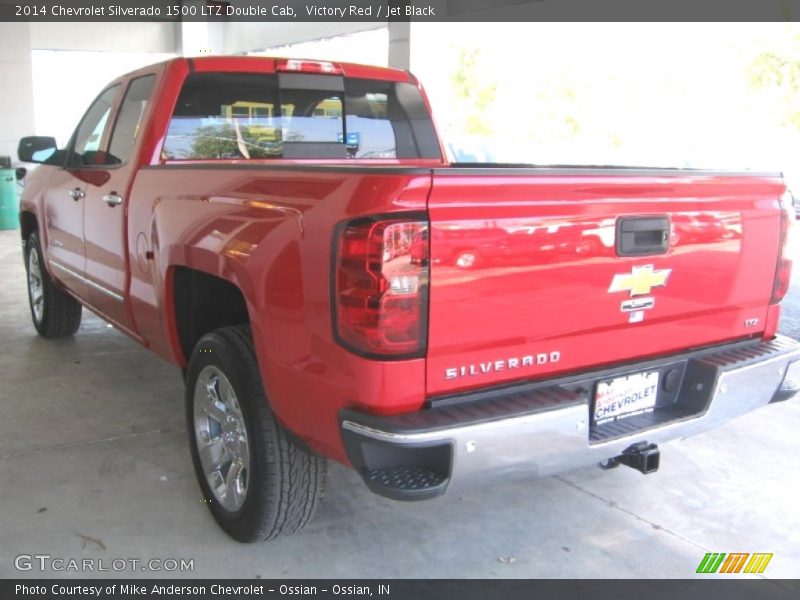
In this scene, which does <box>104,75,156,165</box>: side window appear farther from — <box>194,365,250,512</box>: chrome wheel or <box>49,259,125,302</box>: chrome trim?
<box>194,365,250,512</box>: chrome wheel

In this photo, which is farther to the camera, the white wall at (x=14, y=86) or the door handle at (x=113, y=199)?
the white wall at (x=14, y=86)

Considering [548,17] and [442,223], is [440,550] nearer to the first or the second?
[442,223]

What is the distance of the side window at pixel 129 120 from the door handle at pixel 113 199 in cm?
19

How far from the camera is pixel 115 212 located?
386cm

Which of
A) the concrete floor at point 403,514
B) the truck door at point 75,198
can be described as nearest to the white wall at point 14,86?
the truck door at point 75,198

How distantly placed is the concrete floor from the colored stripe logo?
4 cm

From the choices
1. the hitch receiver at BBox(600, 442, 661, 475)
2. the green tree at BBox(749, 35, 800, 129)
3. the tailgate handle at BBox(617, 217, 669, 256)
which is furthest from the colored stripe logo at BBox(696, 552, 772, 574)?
the green tree at BBox(749, 35, 800, 129)

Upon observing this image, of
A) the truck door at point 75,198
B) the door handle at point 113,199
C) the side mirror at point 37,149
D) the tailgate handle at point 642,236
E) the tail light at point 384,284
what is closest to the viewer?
the tail light at point 384,284

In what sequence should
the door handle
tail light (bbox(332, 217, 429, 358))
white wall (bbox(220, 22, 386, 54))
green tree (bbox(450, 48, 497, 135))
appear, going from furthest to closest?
green tree (bbox(450, 48, 497, 135)) → white wall (bbox(220, 22, 386, 54)) → the door handle → tail light (bbox(332, 217, 429, 358))

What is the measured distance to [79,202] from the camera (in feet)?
14.7

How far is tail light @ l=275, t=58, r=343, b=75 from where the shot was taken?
409 cm

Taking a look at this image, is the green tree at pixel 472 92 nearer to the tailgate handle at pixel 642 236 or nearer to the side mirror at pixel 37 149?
the side mirror at pixel 37 149

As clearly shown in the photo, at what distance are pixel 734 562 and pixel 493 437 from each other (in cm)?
143

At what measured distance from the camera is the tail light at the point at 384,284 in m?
2.12
